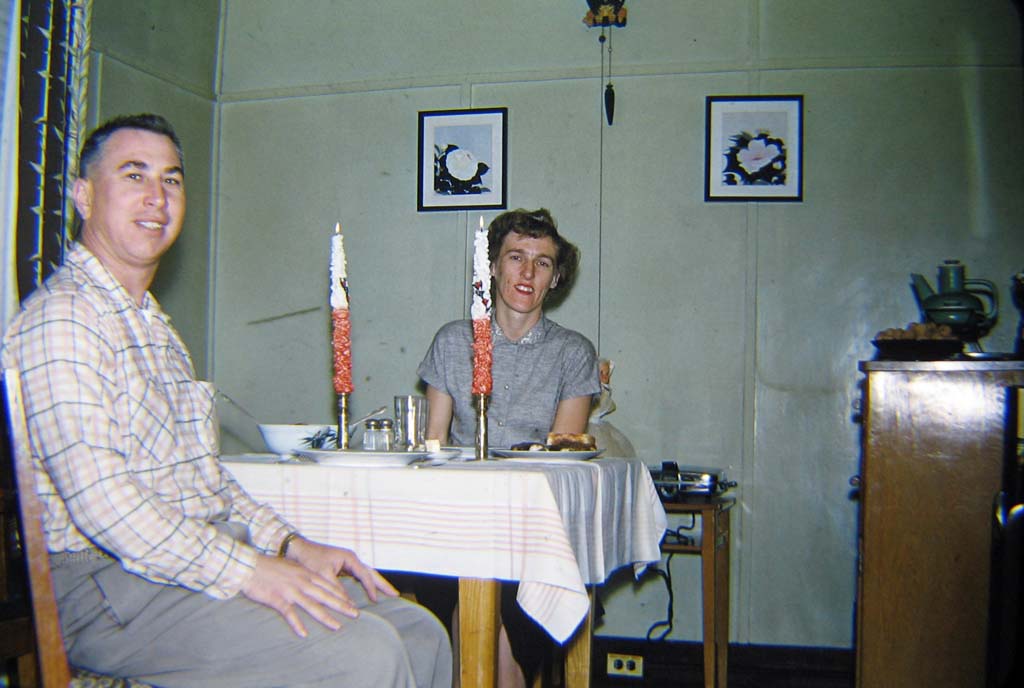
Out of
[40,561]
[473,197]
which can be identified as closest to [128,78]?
[473,197]

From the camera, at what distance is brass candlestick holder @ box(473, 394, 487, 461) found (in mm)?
2070

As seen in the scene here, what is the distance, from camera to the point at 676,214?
3.90m

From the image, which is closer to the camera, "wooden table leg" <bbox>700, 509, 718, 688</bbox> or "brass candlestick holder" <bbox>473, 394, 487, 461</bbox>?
"brass candlestick holder" <bbox>473, 394, 487, 461</bbox>

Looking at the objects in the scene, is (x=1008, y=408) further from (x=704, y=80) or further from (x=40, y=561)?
(x=40, y=561)

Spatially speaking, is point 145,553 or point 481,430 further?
point 481,430

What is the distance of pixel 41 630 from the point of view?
1.21 meters

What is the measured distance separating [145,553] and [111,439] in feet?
0.63

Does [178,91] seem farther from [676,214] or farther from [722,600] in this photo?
[722,600]

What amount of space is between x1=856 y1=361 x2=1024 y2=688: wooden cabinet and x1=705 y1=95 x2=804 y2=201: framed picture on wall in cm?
130

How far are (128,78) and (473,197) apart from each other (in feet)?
5.01

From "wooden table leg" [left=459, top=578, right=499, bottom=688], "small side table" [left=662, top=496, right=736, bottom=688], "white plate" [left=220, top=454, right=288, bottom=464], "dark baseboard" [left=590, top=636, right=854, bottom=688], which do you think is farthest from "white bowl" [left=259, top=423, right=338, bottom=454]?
"dark baseboard" [left=590, top=636, right=854, bottom=688]

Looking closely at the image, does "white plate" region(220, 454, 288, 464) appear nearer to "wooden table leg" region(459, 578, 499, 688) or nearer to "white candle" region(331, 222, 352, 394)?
"white candle" region(331, 222, 352, 394)

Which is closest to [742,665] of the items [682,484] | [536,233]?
[682,484]

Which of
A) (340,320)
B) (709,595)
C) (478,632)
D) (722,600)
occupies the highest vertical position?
(340,320)
